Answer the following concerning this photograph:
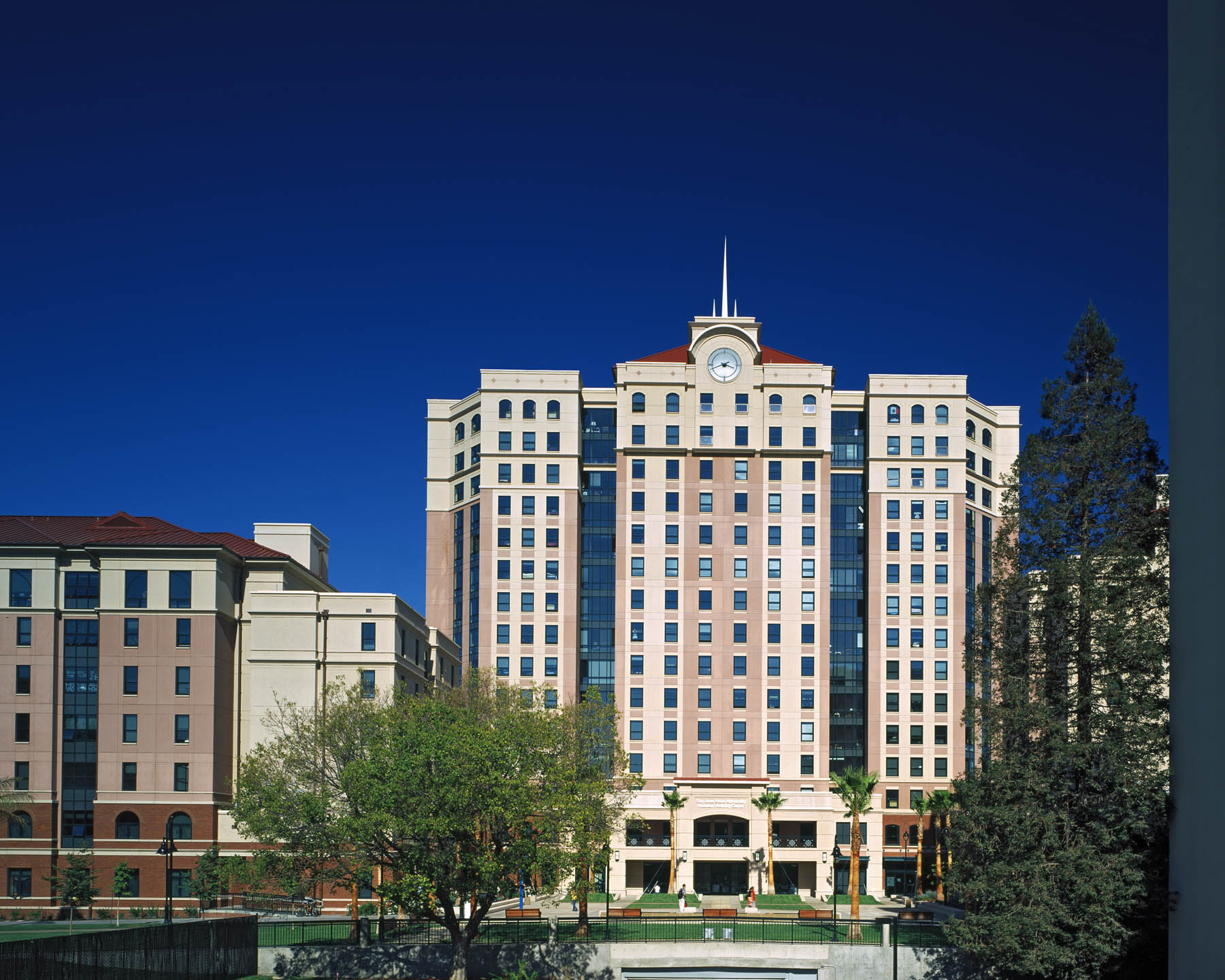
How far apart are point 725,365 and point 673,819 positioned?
3382cm

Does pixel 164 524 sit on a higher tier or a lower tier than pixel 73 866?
higher

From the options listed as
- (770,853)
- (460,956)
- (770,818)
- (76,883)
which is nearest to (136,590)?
(76,883)

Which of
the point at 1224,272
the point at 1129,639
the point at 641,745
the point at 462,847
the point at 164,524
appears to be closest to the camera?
the point at 1224,272

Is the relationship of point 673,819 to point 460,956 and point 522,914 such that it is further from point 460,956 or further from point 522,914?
point 460,956

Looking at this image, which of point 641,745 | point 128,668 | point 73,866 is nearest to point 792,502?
point 641,745

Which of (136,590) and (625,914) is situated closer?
(625,914)

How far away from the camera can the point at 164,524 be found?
7638cm

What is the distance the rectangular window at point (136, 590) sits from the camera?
2584 inches

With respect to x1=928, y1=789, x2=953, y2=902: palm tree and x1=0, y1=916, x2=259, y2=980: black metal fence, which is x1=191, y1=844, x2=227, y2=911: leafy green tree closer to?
x1=0, y1=916, x2=259, y2=980: black metal fence

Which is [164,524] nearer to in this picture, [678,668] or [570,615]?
[570,615]

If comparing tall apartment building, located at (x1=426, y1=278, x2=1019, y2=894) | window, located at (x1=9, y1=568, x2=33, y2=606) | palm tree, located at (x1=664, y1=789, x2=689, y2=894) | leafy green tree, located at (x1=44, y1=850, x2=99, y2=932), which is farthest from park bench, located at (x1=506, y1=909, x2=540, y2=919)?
window, located at (x1=9, y1=568, x2=33, y2=606)

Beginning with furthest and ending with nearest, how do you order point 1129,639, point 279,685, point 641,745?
1. point 641,745
2. point 279,685
3. point 1129,639

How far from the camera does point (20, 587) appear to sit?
218 ft

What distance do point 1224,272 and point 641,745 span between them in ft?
237
